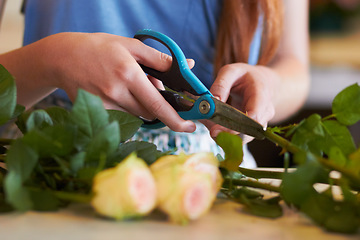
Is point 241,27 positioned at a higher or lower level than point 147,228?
higher

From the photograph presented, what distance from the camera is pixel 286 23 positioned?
844mm

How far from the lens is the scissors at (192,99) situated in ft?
1.14

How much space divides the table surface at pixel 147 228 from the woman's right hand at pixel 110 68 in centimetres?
14

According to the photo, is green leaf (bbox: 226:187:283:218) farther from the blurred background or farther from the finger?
the blurred background

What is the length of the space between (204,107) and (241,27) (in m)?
0.35

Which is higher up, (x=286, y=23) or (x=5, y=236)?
(x=286, y=23)

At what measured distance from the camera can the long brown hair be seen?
26.0 inches

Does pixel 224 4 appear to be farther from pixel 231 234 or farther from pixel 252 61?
pixel 231 234

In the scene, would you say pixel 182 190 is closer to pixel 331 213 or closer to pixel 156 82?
pixel 331 213

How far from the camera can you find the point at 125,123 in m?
→ 0.26

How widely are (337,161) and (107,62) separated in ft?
0.71

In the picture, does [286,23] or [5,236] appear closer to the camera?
[5,236]

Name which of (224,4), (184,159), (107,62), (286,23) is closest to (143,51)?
(107,62)

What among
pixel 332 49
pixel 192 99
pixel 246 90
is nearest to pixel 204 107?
pixel 192 99
